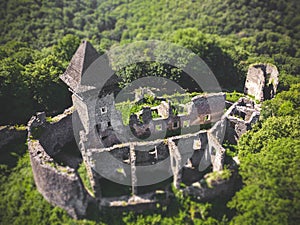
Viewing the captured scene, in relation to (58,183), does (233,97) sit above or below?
above

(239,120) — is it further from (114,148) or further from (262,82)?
(114,148)

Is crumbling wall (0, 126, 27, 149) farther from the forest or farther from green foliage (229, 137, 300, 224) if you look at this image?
green foliage (229, 137, 300, 224)

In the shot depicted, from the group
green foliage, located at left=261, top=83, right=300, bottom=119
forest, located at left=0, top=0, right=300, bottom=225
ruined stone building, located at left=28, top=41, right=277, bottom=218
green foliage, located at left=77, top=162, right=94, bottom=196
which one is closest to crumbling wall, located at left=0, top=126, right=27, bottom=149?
forest, located at left=0, top=0, right=300, bottom=225

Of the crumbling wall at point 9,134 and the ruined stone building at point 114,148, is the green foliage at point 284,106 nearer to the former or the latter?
the ruined stone building at point 114,148

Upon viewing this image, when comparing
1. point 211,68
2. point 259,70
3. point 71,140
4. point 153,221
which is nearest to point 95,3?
point 211,68

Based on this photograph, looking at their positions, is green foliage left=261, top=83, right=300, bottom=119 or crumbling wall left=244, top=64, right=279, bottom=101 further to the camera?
crumbling wall left=244, top=64, right=279, bottom=101

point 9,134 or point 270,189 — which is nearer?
point 270,189

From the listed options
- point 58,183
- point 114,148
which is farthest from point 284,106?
point 58,183

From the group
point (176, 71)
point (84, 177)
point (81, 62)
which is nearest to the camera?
point (84, 177)
